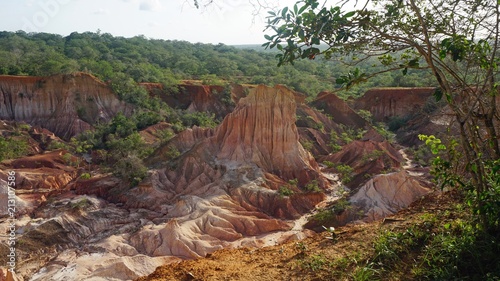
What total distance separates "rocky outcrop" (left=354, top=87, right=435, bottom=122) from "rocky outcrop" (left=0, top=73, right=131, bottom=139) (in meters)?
23.6

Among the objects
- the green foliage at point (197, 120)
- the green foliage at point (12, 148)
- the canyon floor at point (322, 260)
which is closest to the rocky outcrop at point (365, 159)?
the green foliage at point (197, 120)

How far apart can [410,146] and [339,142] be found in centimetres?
515

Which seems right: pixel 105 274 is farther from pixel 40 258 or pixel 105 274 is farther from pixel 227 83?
pixel 227 83

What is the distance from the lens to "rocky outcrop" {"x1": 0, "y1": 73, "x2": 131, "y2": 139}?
1217 inches

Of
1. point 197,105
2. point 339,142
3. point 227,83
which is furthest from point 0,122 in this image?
point 339,142

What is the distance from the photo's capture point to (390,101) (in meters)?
37.7

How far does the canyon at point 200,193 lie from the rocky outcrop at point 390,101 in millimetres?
7982

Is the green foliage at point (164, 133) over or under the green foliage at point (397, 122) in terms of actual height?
under

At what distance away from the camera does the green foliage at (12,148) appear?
75.1ft

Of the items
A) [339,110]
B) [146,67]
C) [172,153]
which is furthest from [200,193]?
[146,67]

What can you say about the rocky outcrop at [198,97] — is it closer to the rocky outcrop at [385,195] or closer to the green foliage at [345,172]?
the green foliage at [345,172]

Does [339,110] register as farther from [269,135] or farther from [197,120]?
[269,135]

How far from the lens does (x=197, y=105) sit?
3472 centimetres

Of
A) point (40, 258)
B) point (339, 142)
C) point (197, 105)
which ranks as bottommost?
point (40, 258)
